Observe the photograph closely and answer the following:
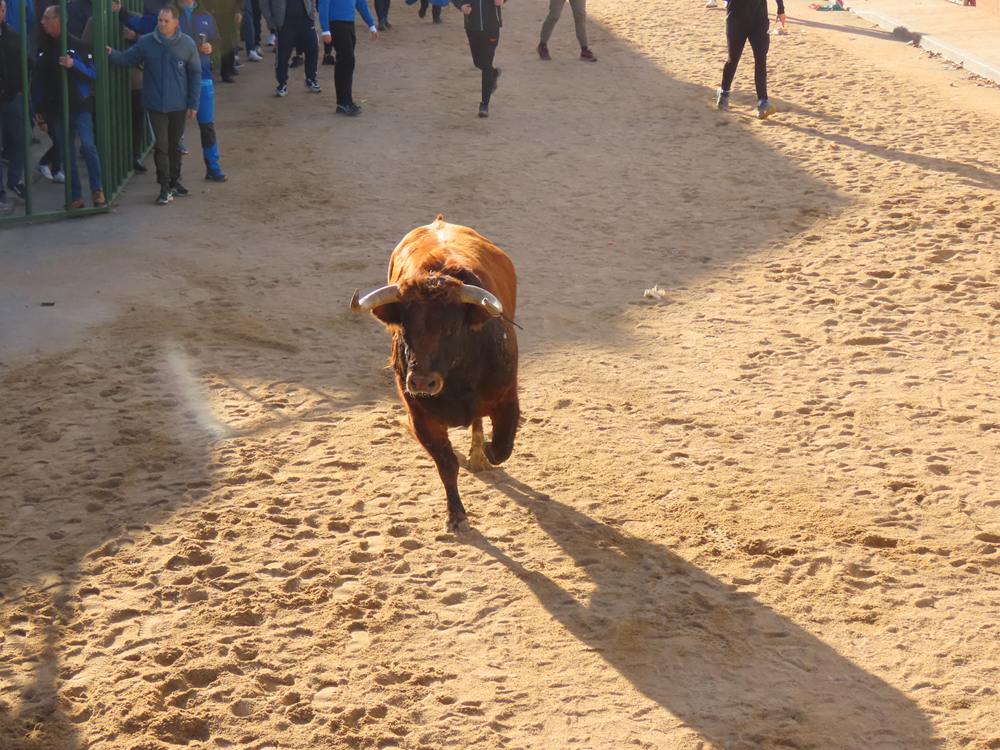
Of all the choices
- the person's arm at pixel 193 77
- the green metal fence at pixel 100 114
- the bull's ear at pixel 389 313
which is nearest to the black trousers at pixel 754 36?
the person's arm at pixel 193 77

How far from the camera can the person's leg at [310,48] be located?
16.0m

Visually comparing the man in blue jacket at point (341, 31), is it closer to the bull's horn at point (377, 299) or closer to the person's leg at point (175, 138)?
the person's leg at point (175, 138)

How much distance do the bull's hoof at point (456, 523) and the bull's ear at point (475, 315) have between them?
1.11m

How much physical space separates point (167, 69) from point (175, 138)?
0.75 metres

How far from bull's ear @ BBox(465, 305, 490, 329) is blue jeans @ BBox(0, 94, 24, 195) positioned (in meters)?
6.97

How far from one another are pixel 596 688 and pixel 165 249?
725cm

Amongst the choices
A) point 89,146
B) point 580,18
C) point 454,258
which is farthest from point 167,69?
point 580,18

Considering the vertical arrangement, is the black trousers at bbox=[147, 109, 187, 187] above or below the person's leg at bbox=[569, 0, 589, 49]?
below

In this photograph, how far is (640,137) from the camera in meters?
15.1

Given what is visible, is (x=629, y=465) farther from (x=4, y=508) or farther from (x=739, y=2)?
(x=739, y=2)

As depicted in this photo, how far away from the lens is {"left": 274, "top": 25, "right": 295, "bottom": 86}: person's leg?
628 inches

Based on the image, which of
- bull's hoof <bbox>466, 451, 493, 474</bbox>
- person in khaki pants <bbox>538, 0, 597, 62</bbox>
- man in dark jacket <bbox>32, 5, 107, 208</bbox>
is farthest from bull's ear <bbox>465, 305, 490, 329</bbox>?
person in khaki pants <bbox>538, 0, 597, 62</bbox>

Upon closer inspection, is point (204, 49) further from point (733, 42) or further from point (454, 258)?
point (454, 258)

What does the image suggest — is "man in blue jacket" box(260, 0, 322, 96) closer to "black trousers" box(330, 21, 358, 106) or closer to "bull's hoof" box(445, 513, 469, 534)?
"black trousers" box(330, 21, 358, 106)
